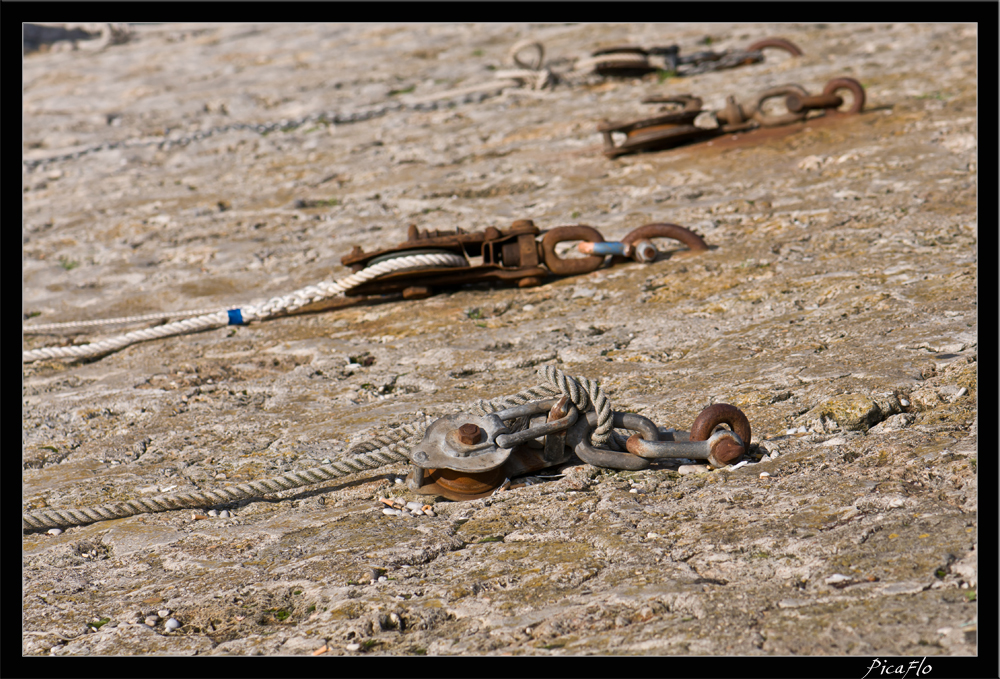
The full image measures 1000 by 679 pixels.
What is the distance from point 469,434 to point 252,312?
2.12 m

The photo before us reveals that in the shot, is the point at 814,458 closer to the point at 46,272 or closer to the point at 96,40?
the point at 46,272

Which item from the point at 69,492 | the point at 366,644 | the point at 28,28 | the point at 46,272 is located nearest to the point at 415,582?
the point at 366,644

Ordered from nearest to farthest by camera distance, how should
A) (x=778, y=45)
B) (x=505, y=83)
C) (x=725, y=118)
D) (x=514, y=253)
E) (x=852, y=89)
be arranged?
(x=514, y=253)
(x=852, y=89)
(x=725, y=118)
(x=778, y=45)
(x=505, y=83)

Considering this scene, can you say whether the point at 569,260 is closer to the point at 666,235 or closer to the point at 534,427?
the point at 666,235

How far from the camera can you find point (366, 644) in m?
1.68

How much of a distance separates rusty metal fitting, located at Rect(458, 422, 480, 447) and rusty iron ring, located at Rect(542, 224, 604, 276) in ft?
6.13

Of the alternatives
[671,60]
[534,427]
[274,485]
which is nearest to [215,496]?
[274,485]

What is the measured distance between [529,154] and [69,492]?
4078 mm

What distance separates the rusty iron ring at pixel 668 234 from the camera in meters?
3.95

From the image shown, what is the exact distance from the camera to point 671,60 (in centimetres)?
698

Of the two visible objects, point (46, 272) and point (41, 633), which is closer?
point (41, 633)

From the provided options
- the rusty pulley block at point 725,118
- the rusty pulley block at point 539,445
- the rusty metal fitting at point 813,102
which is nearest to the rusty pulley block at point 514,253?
the rusty pulley block at point 725,118

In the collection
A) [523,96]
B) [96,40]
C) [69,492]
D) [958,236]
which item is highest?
[96,40]

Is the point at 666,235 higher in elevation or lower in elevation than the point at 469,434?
higher
